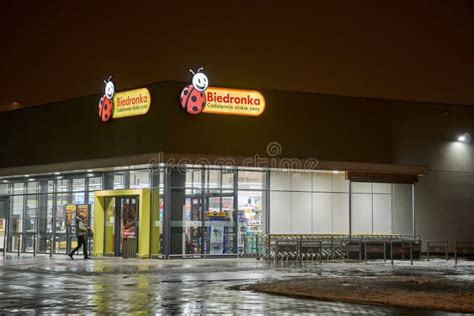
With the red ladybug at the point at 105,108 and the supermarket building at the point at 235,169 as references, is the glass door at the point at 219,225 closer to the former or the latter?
the supermarket building at the point at 235,169

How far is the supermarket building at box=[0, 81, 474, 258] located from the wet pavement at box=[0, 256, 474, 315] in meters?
3.22

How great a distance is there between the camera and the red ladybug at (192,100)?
98.6 ft

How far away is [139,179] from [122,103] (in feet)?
11.0

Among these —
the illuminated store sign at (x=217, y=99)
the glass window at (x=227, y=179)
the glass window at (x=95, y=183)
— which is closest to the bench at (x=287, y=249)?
the glass window at (x=227, y=179)

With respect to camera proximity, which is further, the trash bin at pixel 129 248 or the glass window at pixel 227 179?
the glass window at pixel 227 179

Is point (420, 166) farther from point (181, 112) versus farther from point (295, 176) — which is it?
point (181, 112)

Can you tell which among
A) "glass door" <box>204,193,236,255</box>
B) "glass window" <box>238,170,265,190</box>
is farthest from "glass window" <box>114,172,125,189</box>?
"glass window" <box>238,170,265,190</box>

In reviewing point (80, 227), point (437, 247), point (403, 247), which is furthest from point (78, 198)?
point (437, 247)

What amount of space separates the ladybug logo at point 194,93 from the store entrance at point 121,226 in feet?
15.4

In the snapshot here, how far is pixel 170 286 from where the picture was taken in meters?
18.1

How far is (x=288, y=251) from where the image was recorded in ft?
97.6

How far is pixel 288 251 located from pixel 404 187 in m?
8.30

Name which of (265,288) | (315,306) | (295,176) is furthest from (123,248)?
(315,306)

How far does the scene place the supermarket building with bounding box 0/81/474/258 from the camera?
3058cm
